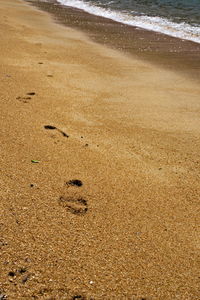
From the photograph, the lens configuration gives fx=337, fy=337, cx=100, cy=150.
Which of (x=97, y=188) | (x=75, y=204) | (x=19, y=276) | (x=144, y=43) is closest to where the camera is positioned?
(x=19, y=276)

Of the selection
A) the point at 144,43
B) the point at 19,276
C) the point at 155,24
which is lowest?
the point at 19,276

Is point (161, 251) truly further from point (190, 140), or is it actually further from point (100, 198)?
point (190, 140)

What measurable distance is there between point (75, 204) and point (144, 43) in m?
6.96

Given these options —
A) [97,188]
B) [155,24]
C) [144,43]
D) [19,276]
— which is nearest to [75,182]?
[97,188]

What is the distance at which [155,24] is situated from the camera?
11188mm

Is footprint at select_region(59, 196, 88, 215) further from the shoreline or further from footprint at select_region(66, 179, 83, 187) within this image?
the shoreline

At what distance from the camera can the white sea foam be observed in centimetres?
972

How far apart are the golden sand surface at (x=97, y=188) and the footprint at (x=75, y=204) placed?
11 millimetres

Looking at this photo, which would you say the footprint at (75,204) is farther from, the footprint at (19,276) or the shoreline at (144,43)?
the shoreline at (144,43)

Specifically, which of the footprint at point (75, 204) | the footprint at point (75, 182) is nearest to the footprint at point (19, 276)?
the footprint at point (75, 204)

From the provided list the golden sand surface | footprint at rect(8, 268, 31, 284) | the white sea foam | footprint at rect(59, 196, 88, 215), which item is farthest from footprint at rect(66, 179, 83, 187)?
the white sea foam

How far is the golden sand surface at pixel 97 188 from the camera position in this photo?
1866mm

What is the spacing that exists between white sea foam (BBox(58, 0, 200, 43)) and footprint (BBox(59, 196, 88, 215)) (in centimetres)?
773

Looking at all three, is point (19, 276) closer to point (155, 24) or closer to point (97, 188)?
point (97, 188)
